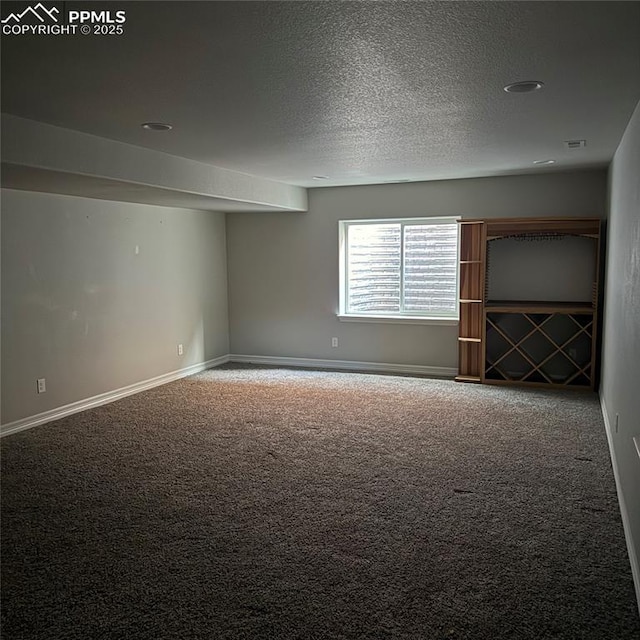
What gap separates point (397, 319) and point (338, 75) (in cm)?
465

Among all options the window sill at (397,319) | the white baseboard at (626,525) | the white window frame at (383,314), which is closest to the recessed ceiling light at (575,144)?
the white window frame at (383,314)

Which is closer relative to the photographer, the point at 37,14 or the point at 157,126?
the point at 37,14

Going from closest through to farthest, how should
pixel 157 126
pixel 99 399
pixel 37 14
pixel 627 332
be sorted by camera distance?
1. pixel 37 14
2. pixel 627 332
3. pixel 157 126
4. pixel 99 399

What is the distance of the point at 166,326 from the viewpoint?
662cm

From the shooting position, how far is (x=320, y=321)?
24.5 ft

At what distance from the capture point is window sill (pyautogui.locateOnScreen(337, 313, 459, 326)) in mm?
6785

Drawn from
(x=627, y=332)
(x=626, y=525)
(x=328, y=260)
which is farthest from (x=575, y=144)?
(x=328, y=260)

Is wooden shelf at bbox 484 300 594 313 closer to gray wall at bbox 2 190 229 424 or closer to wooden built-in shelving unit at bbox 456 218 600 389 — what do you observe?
wooden built-in shelving unit at bbox 456 218 600 389

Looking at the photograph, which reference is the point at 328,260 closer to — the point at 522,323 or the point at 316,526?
the point at 522,323

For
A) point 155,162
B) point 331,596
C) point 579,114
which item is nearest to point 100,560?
point 331,596

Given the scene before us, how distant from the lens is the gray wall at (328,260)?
6.34 meters

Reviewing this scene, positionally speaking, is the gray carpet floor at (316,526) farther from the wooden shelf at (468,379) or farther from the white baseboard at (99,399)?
the wooden shelf at (468,379)

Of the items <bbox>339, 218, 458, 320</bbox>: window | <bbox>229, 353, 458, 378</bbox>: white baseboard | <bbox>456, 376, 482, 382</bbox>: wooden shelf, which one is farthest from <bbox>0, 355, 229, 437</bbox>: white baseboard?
<bbox>456, 376, 482, 382</bbox>: wooden shelf

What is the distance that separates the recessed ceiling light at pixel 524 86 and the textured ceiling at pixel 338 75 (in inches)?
2.0
